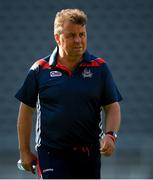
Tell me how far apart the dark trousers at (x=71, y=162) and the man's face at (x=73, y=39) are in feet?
1.66

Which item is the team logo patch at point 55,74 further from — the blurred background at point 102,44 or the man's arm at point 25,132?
the blurred background at point 102,44

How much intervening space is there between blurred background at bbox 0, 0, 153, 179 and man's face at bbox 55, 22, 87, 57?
3266 mm

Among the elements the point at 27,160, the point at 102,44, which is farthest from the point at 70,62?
the point at 102,44

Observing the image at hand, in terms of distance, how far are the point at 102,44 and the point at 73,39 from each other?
3.38 meters

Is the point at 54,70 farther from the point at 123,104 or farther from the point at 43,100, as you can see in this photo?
the point at 123,104

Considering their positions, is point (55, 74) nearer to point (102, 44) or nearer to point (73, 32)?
point (73, 32)

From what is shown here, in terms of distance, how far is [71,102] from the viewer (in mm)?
4195

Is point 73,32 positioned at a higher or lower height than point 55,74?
higher

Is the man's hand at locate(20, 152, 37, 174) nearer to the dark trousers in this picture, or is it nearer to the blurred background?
the dark trousers

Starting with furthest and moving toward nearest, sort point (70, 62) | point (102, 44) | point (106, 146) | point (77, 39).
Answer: point (102, 44)
point (70, 62)
point (77, 39)
point (106, 146)

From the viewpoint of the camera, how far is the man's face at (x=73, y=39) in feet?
13.8

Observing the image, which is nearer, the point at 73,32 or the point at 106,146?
the point at 106,146

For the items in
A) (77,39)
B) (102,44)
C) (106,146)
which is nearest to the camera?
(106,146)

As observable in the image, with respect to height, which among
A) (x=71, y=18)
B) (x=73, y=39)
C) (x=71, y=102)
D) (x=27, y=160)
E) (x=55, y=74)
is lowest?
(x=27, y=160)
